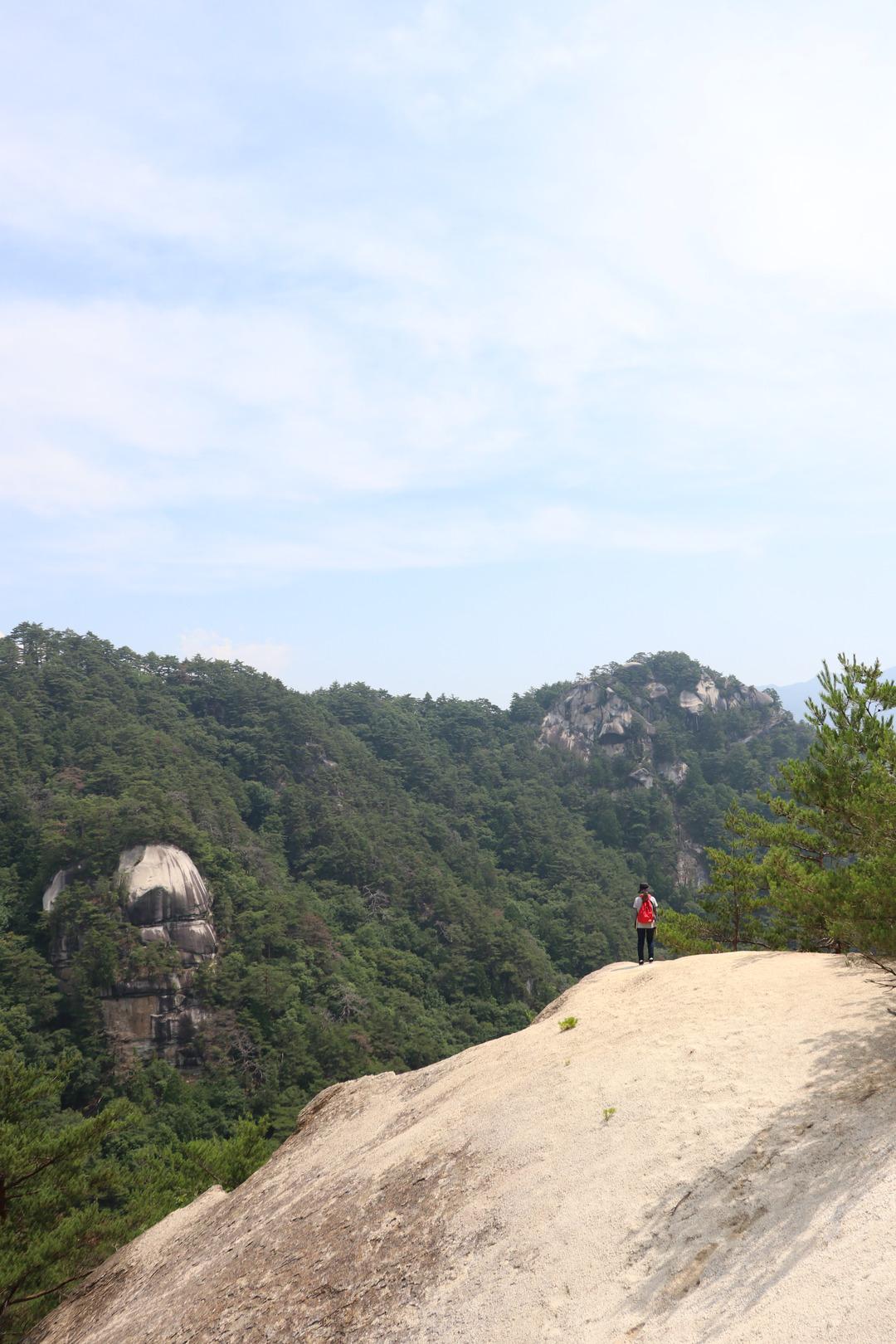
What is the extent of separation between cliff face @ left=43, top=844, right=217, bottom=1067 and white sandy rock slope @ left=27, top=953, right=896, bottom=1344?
39.7 meters

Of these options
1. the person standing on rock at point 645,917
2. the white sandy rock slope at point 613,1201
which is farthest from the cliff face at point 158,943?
the person standing on rock at point 645,917

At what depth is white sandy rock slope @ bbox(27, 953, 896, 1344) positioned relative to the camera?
6641 mm

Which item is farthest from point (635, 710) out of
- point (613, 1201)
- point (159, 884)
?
point (613, 1201)

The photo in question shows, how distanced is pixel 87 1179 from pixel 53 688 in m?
63.4

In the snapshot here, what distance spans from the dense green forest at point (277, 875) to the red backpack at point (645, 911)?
13.8 m

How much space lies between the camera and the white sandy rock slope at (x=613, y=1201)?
6641 mm

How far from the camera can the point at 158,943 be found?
51.1 meters

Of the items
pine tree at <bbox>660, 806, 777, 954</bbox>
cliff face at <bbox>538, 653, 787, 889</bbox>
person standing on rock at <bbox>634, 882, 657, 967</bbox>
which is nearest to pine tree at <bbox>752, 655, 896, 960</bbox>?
person standing on rock at <bbox>634, 882, 657, 967</bbox>

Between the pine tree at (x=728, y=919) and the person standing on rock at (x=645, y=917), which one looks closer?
the person standing on rock at (x=645, y=917)

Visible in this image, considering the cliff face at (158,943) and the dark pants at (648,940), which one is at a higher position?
the dark pants at (648,940)

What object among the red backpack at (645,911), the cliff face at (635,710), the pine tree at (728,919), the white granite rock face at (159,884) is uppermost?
the cliff face at (635,710)

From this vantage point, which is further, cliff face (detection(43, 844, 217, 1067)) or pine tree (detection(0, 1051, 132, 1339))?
cliff face (detection(43, 844, 217, 1067))

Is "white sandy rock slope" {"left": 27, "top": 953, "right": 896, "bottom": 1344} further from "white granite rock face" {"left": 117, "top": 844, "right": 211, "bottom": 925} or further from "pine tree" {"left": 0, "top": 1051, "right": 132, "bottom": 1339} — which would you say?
"white granite rock face" {"left": 117, "top": 844, "right": 211, "bottom": 925}

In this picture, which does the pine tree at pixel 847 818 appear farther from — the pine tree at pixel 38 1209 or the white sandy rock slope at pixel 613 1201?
the pine tree at pixel 38 1209
